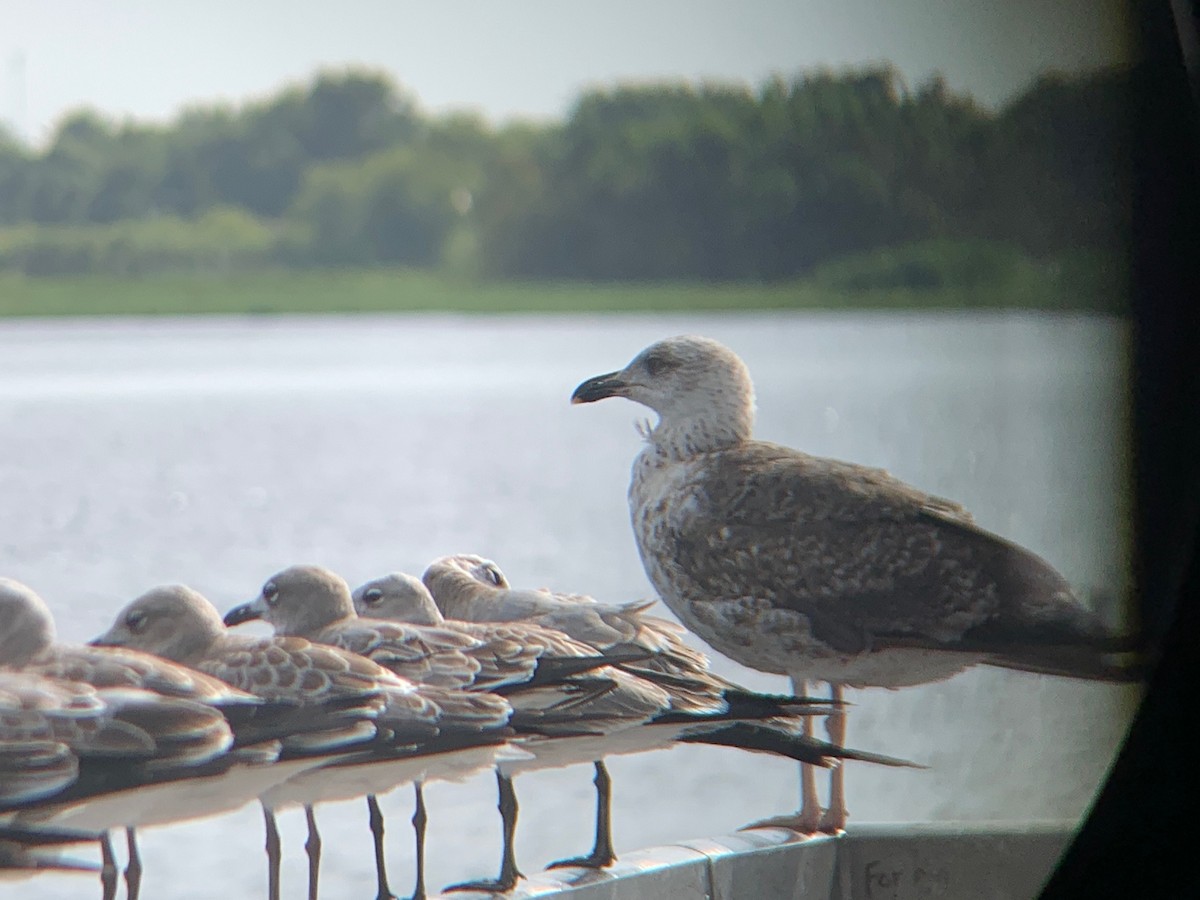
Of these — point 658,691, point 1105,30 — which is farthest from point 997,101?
point 658,691

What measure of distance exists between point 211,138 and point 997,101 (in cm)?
104

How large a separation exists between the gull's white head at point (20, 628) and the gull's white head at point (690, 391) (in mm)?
649

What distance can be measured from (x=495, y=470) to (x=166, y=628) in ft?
3.06

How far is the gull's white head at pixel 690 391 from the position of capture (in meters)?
1.76

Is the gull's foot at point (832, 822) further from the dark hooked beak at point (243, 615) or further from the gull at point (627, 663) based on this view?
the dark hooked beak at point (243, 615)

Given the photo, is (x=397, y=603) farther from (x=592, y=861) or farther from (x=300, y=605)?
(x=592, y=861)

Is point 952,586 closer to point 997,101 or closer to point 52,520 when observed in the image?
point 997,101

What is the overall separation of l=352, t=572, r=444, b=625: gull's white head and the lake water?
0.86ft

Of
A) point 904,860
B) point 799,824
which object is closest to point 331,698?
point 799,824

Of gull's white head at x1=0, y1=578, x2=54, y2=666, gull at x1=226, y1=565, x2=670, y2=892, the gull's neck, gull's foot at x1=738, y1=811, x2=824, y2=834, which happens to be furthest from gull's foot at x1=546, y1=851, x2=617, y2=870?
gull's white head at x1=0, y1=578, x2=54, y2=666

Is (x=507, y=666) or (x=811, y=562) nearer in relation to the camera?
(x=507, y=666)

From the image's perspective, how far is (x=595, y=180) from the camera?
1.94 metres

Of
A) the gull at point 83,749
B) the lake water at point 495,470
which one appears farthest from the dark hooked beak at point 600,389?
the gull at point 83,749

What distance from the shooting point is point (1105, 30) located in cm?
195
